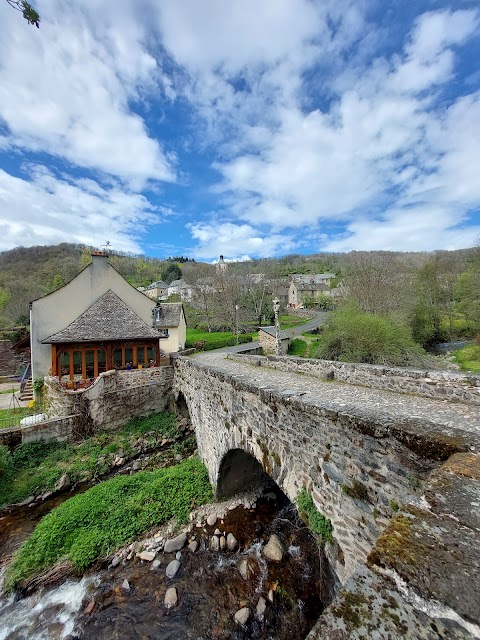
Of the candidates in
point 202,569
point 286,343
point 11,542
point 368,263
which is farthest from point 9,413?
point 368,263

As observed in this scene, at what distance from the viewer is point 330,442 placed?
4.18 metres

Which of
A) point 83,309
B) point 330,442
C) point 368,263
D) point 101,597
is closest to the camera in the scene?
point 330,442

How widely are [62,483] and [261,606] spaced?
→ 7528 millimetres

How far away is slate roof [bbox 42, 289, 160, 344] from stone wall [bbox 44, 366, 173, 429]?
197cm

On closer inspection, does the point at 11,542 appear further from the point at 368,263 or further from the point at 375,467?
the point at 368,263

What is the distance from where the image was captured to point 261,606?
18.6 feet

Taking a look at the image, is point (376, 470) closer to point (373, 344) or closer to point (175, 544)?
point (175, 544)

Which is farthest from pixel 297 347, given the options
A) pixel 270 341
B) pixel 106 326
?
pixel 106 326

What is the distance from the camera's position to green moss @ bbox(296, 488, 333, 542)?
4.33 m

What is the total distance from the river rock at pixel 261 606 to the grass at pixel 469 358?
18466mm

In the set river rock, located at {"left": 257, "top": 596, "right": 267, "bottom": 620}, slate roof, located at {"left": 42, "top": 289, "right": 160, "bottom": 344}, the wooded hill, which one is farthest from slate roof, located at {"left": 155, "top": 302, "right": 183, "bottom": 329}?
river rock, located at {"left": 257, "top": 596, "right": 267, "bottom": 620}

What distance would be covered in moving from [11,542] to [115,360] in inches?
324

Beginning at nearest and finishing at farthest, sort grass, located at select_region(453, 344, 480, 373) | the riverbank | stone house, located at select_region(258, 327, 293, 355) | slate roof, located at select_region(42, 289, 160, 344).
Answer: the riverbank, slate roof, located at select_region(42, 289, 160, 344), grass, located at select_region(453, 344, 480, 373), stone house, located at select_region(258, 327, 293, 355)

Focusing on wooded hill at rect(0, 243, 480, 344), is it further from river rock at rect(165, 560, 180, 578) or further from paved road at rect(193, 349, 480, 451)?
river rock at rect(165, 560, 180, 578)
